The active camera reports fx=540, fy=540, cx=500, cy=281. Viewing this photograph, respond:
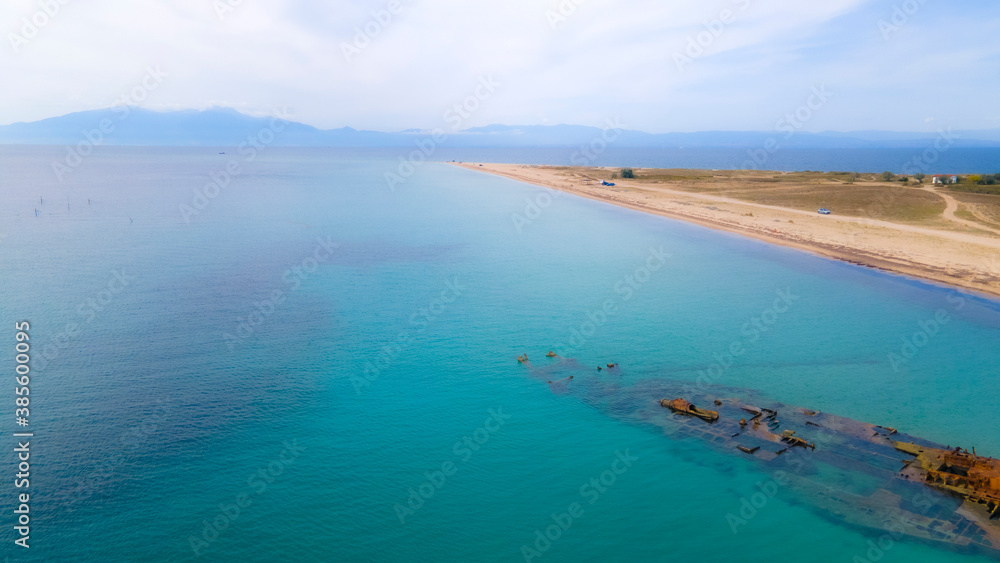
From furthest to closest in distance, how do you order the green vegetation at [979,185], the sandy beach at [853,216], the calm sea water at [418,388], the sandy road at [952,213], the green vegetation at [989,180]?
1. the green vegetation at [989,180]
2. the green vegetation at [979,185]
3. the sandy road at [952,213]
4. the sandy beach at [853,216]
5. the calm sea water at [418,388]

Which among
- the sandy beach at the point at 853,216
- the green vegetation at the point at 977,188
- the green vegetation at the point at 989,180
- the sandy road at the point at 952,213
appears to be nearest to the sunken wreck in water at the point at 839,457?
the sandy beach at the point at 853,216

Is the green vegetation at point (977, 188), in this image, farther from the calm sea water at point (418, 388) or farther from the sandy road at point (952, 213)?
the calm sea water at point (418, 388)

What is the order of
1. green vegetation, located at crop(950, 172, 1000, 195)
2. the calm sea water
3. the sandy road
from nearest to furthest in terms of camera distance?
the calm sea water → the sandy road → green vegetation, located at crop(950, 172, 1000, 195)

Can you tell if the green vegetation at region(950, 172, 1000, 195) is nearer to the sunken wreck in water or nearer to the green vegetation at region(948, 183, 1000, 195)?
the green vegetation at region(948, 183, 1000, 195)

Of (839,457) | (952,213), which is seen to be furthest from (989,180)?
(839,457)

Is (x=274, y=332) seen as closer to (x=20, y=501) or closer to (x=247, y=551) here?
(x=20, y=501)

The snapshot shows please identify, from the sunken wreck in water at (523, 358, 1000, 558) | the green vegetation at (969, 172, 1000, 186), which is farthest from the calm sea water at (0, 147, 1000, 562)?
the green vegetation at (969, 172, 1000, 186)
